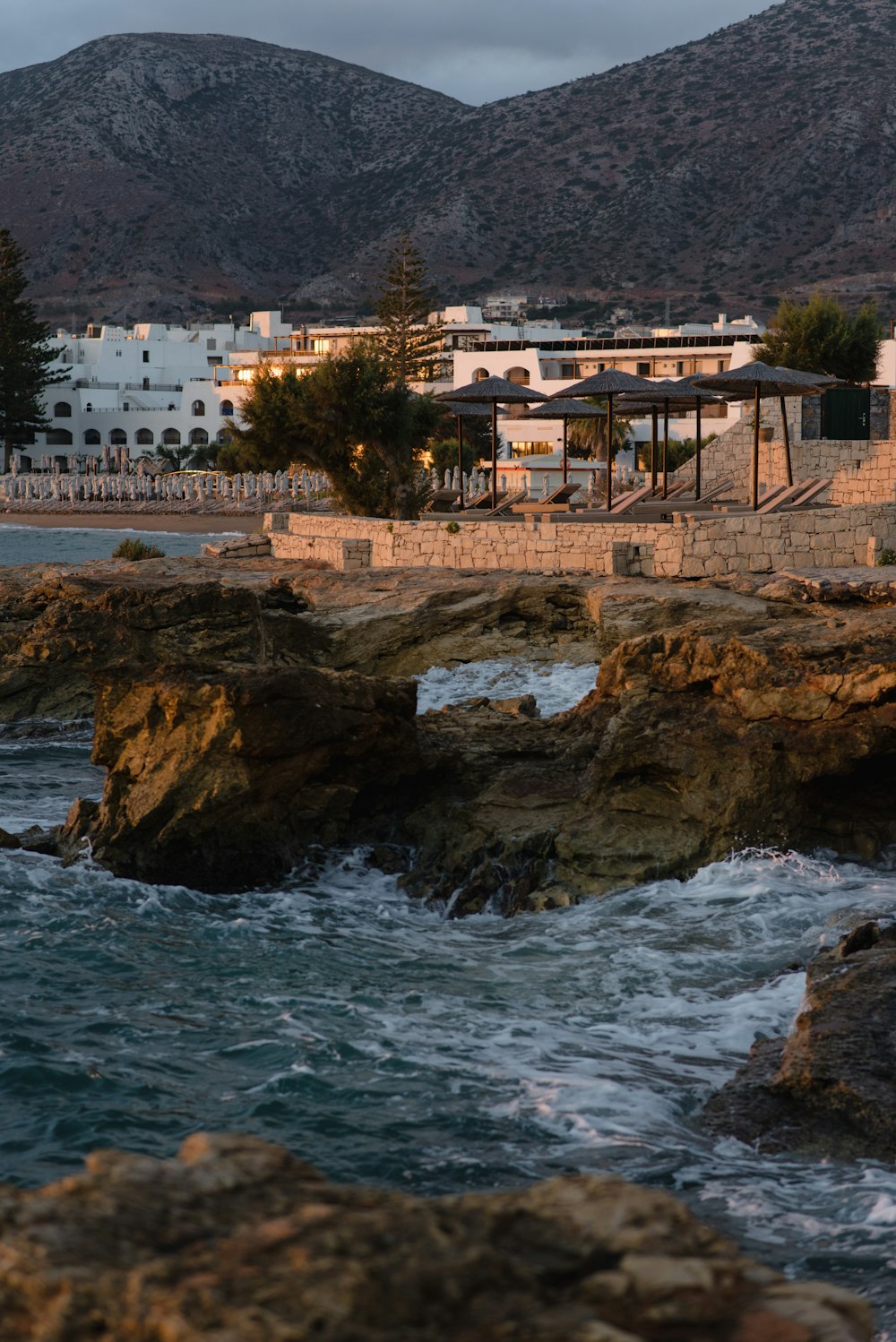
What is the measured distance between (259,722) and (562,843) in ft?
8.66

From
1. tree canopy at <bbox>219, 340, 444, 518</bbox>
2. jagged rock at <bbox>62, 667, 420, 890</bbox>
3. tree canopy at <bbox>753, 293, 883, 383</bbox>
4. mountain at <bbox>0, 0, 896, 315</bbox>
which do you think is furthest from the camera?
mountain at <bbox>0, 0, 896, 315</bbox>

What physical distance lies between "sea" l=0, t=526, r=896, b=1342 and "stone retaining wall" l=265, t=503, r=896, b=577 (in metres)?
12.4

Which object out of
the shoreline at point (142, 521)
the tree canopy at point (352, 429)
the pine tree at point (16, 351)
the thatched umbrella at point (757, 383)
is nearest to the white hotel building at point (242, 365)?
the pine tree at point (16, 351)

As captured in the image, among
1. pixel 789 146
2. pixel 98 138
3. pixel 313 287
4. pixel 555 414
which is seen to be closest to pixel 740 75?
pixel 789 146

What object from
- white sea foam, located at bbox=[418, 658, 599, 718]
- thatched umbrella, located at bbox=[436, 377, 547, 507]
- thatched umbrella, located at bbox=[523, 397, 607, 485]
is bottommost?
white sea foam, located at bbox=[418, 658, 599, 718]

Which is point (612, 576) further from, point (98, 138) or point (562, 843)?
point (98, 138)

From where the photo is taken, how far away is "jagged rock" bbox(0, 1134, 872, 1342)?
304cm

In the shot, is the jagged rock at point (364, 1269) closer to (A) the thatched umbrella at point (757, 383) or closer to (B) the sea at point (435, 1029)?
(B) the sea at point (435, 1029)

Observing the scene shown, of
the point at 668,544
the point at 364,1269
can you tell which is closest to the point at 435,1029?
the point at 364,1269

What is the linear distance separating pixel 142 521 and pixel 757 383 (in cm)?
4413

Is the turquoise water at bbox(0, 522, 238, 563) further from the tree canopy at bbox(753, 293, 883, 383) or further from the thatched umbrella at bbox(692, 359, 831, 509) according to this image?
the thatched umbrella at bbox(692, 359, 831, 509)

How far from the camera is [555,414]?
29.6 metres

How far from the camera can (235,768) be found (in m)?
11.2

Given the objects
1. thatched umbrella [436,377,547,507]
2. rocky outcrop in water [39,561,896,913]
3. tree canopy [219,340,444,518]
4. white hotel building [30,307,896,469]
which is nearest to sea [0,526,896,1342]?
rocky outcrop in water [39,561,896,913]
